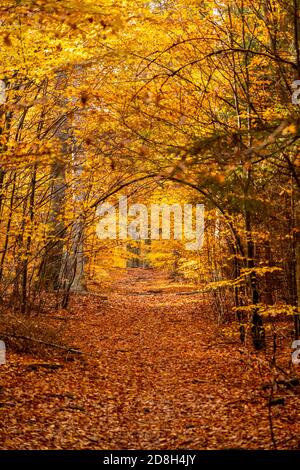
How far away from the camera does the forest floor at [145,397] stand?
19.9ft

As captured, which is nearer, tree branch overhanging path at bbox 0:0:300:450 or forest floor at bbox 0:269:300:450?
tree branch overhanging path at bbox 0:0:300:450

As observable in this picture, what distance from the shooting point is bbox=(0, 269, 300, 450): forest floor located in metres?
6.05

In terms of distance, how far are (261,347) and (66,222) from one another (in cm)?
552

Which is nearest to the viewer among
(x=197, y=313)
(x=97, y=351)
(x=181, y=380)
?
(x=181, y=380)

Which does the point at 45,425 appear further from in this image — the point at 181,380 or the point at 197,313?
the point at 197,313

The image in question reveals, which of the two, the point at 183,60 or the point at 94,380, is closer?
the point at 94,380

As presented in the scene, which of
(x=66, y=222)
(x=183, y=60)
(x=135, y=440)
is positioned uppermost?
(x=183, y=60)

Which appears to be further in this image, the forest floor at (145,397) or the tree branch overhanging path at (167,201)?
the forest floor at (145,397)

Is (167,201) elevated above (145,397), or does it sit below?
above

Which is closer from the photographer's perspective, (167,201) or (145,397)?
Answer: (145,397)

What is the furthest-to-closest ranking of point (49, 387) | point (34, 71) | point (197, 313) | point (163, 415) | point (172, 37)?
1. point (197, 313)
2. point (172, 37)
3. point (34, 71)
4. point (49, 387)
5. point (163, 415)

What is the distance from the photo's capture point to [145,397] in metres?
8.05

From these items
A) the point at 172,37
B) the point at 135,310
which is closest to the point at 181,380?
the point at 172,37

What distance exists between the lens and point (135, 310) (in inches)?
685
